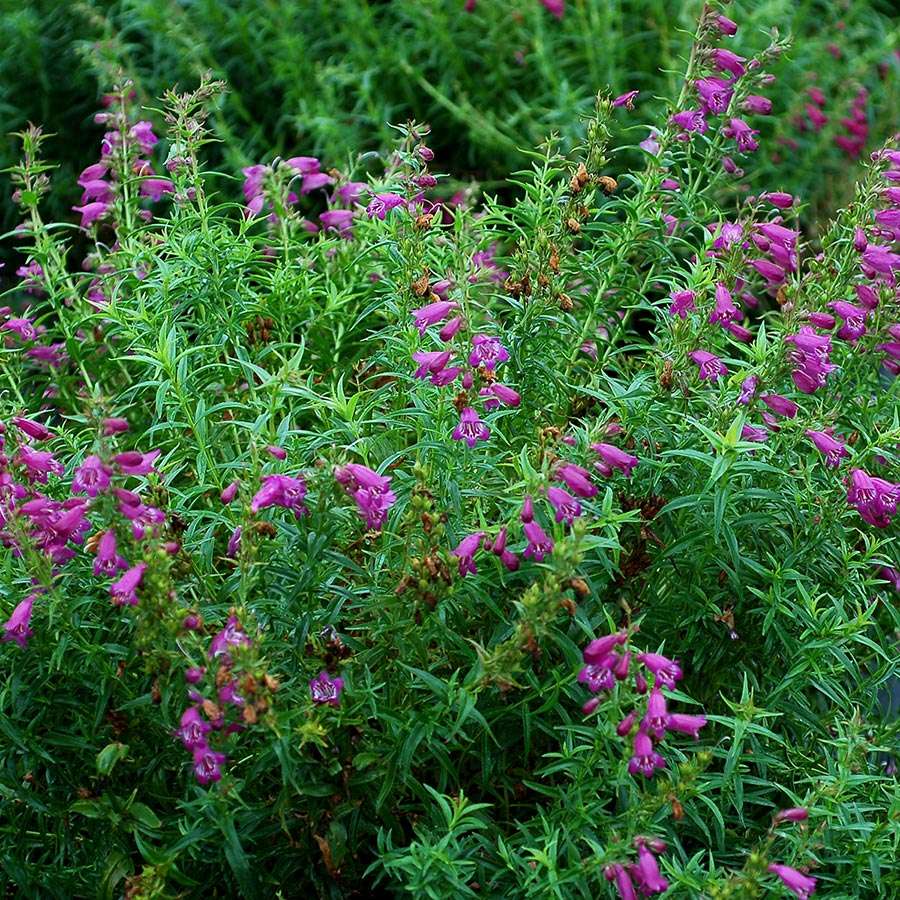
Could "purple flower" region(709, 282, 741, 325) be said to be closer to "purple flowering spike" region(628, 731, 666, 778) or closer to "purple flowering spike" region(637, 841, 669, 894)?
"purple flowering spike" region(628, 731, 666, 778)

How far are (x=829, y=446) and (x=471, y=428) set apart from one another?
794 mm

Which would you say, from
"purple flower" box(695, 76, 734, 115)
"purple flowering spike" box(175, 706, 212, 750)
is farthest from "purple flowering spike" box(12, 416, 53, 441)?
"purple flower" box(695, 76, 734, 115)

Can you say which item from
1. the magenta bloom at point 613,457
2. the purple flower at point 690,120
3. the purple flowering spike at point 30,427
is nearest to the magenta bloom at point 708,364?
the magenta bloom at point 613,457

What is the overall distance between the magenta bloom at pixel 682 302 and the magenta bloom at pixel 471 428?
59cm

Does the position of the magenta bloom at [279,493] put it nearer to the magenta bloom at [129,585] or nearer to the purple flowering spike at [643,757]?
the magenta bloom at [129,585]

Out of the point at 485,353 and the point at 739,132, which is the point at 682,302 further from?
the point at 739,132

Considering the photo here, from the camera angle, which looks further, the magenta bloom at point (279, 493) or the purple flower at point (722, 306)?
the purple flower at point (722, 306)

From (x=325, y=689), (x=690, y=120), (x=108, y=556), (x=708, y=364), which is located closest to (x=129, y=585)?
(x=108, y=556)

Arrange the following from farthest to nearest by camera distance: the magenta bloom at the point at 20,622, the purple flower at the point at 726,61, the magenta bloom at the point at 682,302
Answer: the purple flower at the point at 726,61 < the magenta bloom at the point at 682,302 < the magenta bloom at the point at 20,622

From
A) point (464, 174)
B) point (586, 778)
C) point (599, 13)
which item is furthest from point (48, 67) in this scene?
point (586, 778)

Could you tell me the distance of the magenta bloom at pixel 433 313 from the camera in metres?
2.96

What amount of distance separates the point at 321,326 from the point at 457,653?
1263mm

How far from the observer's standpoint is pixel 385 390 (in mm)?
3402

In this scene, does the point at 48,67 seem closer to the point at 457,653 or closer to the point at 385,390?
the point at 385,390
